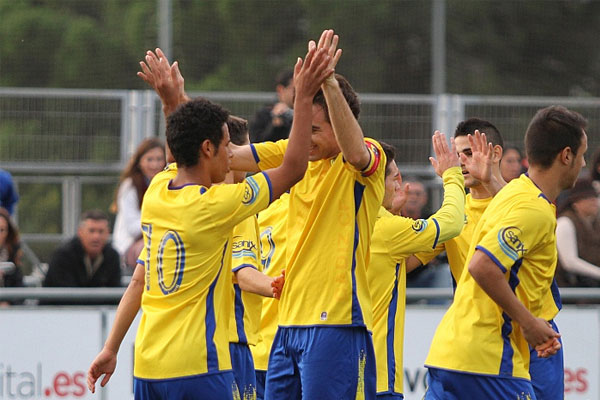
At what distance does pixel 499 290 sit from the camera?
5379mm

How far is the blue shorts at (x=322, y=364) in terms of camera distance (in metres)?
5.39

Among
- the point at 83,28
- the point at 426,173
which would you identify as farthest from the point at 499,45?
the point at 426,173

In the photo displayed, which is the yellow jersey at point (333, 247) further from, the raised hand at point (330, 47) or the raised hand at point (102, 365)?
the raised hand at point (102, 365)

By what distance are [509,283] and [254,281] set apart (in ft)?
4.44

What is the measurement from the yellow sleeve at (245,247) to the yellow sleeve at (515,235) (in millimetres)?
1436

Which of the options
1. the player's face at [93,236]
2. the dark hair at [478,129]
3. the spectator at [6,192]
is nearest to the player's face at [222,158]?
the dark hair at [478,129]

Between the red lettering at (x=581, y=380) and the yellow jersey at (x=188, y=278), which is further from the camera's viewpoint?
the red lettering at (x=581, y=380)

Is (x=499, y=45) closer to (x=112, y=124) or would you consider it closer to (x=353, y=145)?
(x=112, y=124)

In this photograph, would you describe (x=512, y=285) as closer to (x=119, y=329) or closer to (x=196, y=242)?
(x=196, y=242)

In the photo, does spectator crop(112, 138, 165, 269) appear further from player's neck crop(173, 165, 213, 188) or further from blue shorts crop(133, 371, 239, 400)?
blue shorts crop(133, 371, 239, 400)

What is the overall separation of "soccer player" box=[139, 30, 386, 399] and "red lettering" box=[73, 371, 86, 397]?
3.96 m

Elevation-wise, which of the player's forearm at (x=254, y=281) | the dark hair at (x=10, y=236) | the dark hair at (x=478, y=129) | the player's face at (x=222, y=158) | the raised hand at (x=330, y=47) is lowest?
Answer: the player's forearm at (x=254, y=281)

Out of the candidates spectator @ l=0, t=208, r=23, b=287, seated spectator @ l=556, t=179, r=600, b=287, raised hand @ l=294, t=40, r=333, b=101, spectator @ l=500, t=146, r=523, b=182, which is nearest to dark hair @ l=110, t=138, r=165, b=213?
spectator @ l=0, t=208, r=23, b=287

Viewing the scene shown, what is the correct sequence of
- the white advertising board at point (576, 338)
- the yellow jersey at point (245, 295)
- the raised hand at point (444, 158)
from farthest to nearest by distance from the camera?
1. the white advertising board at point (576, 338)
2. the raised hand at point (444, 158)
3. the yellow jersey at point (245, 295)
